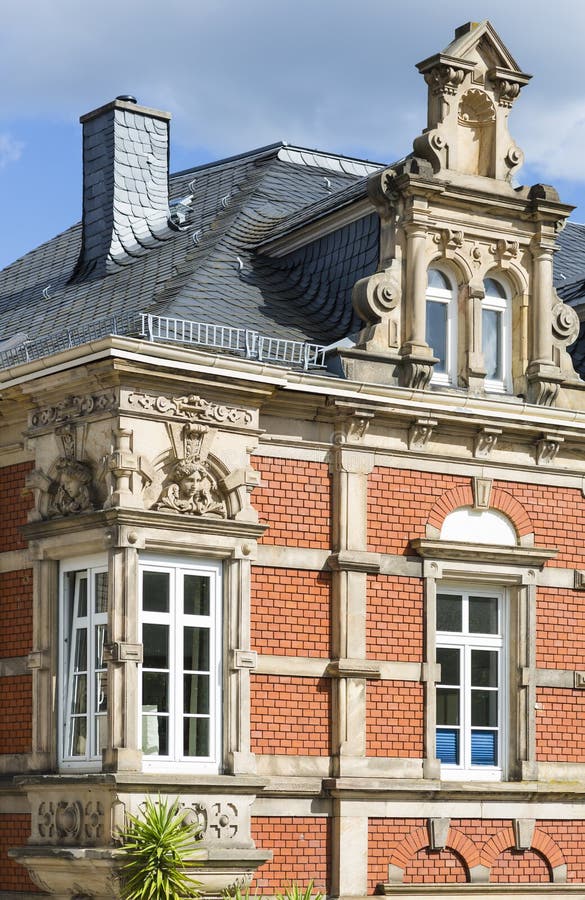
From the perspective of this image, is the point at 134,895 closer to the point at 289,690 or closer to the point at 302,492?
the point at 289,690

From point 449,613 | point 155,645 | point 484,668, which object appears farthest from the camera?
point 484,668

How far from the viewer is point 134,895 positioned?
18734 millimetres

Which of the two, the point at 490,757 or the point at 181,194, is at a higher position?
the point at 181,194

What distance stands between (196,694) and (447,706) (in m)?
3.29

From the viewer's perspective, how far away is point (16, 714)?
68.7ft

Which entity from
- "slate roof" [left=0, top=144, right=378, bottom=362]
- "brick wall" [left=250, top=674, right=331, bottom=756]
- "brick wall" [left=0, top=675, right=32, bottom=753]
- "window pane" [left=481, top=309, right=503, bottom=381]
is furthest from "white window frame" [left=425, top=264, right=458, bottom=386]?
"brick wall" [left=0, top=675, right=32, bottom=753]

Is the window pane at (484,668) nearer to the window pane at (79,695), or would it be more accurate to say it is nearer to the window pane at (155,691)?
the window pane at (155,691)

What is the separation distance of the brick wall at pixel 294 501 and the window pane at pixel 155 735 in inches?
88.8

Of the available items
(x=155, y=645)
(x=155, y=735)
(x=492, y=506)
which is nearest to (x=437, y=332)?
(x=492, y=506)

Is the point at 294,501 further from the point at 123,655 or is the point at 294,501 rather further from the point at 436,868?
the point at 436,868

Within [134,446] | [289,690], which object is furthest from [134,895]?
[134,446]

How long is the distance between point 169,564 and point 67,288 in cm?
730

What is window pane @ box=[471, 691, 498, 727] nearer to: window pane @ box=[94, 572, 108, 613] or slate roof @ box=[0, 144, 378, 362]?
slate roof @ box=[0, 144, 378, 362]

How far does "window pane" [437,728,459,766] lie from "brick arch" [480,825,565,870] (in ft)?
3.07
